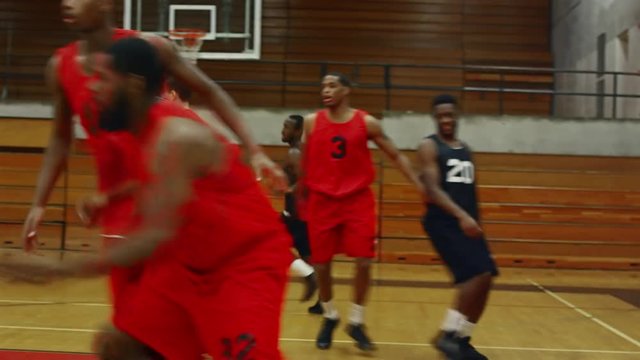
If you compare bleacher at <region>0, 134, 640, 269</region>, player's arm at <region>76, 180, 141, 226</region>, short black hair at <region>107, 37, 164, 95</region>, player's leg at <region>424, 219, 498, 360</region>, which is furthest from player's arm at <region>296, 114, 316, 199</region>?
bleacher at <region>0, 134, 640, 269</region>

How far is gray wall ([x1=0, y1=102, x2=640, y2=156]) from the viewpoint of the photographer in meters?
14.1

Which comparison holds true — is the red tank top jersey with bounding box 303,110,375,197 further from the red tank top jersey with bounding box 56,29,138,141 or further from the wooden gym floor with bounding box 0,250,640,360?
the red tank top jersey with bounding box 56,29,138,141

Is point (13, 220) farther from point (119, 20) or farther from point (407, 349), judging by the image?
point (407, 349)

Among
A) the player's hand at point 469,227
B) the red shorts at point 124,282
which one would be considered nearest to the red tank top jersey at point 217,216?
the red shorts at point 124,282

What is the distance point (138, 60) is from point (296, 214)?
5.48m

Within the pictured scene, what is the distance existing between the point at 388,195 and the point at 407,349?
782 cm

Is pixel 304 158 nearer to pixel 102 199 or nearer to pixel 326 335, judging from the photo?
pixel 326 335

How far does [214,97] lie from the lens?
339 centimetres

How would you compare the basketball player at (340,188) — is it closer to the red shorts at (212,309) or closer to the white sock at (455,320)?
the white sock at (455,320)

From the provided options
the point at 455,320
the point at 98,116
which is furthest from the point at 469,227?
the point at 98,116

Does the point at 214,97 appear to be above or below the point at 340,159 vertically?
above

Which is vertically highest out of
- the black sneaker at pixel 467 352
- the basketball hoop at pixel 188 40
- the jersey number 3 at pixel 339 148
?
the basketball hoop at pixel 188 40

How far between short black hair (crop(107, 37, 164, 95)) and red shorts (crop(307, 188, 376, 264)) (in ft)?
12.3

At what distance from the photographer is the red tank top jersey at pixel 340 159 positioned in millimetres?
6348
